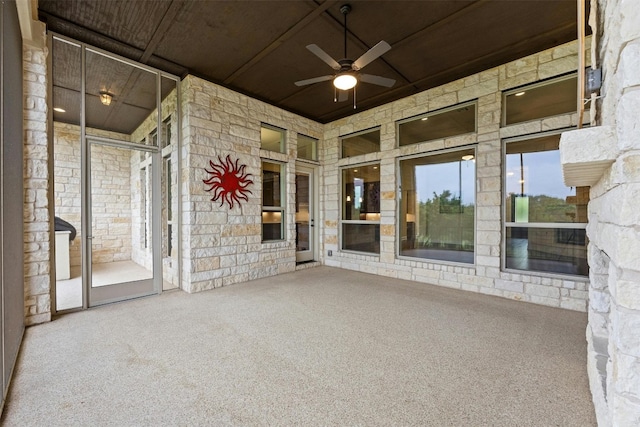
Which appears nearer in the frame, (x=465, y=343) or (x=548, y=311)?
(x=465, y=343)

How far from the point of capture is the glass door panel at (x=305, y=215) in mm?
5914

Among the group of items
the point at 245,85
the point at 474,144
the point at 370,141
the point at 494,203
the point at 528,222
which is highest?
the point at 245,85

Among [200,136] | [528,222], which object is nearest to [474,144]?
[528,222]

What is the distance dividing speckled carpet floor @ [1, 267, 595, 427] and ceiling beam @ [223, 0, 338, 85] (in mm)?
3226

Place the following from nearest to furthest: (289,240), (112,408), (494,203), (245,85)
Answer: (112,408), (494,203), (245,85), (289,240)

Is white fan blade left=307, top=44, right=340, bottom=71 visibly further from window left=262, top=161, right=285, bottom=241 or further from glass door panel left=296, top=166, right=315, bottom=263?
glass door panel left=296, top=166, right=315, bottom=263

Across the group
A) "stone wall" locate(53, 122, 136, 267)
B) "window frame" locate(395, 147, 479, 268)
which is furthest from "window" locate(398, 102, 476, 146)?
"stone wall" locate(53, 122, 136, 267)

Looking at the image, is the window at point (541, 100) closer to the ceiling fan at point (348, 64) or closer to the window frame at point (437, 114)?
the window frame at point (437, 114)

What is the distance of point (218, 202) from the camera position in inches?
168

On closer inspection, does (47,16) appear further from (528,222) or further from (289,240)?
(528,222)

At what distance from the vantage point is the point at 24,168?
109 inches

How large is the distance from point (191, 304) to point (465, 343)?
3.10 meters

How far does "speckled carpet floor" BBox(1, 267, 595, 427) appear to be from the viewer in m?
1.63

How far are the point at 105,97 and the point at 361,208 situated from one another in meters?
4.79
